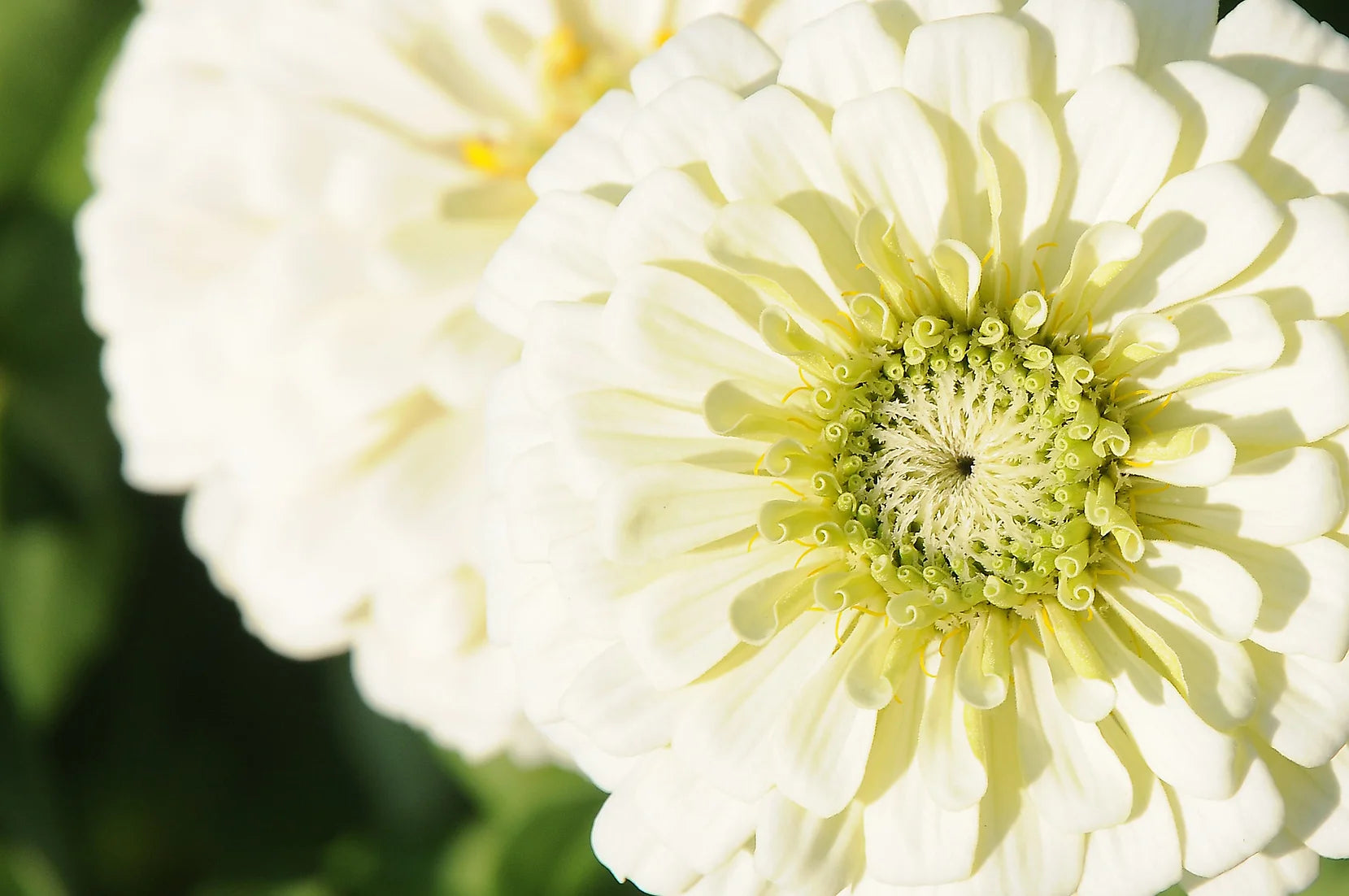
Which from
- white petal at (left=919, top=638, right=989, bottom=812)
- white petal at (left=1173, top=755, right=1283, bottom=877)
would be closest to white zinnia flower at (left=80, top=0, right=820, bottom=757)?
white petal at (left=919, top=638, right=989, bottom=812)

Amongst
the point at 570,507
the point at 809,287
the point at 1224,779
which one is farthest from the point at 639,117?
the point at 1224,779

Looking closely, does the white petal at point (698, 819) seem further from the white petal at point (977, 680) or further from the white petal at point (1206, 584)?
the white petal at point (1206, 584)

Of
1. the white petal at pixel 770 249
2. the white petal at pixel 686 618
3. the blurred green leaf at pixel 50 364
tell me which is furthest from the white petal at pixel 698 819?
the blurred green leaf at pixel 50 364

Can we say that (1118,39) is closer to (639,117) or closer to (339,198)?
(639,117)

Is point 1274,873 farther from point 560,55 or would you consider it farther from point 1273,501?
point 560,55

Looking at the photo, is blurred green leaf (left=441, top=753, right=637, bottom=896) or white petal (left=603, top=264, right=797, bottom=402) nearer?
white petal (left=603, top=264, right=797, bottom=402)

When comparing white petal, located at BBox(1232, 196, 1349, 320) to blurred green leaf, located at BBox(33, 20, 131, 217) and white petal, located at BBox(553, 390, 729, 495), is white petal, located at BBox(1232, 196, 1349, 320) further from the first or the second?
blurred green leaf, located at BBox(33, 20, 131, 217)
